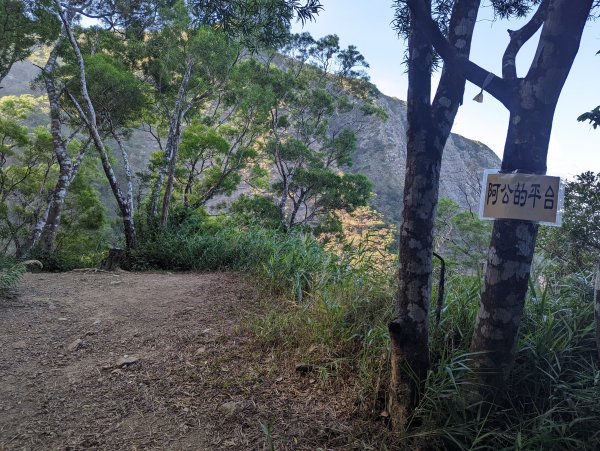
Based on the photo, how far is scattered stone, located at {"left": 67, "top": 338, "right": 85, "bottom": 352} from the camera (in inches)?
130

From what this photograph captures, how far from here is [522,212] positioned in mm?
1761

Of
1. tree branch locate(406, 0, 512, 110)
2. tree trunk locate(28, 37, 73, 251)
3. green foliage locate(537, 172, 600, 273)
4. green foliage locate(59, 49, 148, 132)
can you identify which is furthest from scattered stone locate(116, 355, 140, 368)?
green foliage locate(59, 49, 148, 132)

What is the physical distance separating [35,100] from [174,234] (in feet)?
45.9

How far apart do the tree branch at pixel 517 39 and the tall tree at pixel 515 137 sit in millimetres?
72

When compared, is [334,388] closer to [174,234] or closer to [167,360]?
[167,360]

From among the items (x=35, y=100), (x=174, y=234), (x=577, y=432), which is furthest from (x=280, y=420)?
(x=35, y=100)

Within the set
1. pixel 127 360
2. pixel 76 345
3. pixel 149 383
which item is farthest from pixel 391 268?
pixel 76 345

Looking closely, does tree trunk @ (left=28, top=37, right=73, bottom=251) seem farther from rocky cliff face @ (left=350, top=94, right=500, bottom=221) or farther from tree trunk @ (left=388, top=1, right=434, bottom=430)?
rocky cliff face @ (left=350, top=94, right=500, bottom=221)

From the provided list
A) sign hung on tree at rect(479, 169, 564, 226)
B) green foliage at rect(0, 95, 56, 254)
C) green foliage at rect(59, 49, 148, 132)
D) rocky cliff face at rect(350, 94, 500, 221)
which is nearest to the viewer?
sign hung on tree at rect(479, 169, 564, 226)

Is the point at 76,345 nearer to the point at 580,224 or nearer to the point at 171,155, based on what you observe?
the point at 171,155

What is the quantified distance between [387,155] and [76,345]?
38732mm

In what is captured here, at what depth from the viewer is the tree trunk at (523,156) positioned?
1742mm

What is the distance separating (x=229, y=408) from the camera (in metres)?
2.30

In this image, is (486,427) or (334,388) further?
(334,388)
